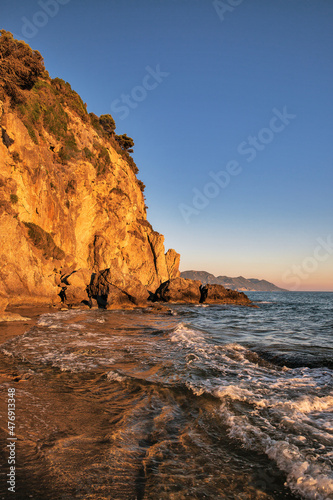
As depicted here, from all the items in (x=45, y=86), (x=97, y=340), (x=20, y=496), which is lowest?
(x=97, y=340)

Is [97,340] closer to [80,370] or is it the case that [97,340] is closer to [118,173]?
[80,370]

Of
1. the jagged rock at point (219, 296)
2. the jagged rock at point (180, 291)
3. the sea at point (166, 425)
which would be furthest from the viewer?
the jagged rock at point (219, 296)

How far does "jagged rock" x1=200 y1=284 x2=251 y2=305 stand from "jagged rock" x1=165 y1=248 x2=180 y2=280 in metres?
14.7

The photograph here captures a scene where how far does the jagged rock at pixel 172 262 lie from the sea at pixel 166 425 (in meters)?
43.3

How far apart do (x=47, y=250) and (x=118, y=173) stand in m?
20.2

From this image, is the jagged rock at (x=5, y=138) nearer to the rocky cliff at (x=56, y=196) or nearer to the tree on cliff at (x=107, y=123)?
the rocky cliff at (x=56, y=196)

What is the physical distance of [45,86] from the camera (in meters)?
29.9

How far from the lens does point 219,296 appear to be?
36.7 meters

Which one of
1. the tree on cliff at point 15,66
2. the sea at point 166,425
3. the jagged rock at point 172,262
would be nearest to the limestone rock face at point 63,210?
the tree on cliff at point 15,66

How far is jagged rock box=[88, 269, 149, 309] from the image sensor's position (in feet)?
76.6

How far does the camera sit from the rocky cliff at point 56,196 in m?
18.7

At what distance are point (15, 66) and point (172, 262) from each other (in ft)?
124

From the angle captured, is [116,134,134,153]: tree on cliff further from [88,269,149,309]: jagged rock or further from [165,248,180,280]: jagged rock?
[88,269,149,309]: jagged rock

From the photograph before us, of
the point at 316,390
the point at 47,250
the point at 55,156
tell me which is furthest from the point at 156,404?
the point at 55,156
